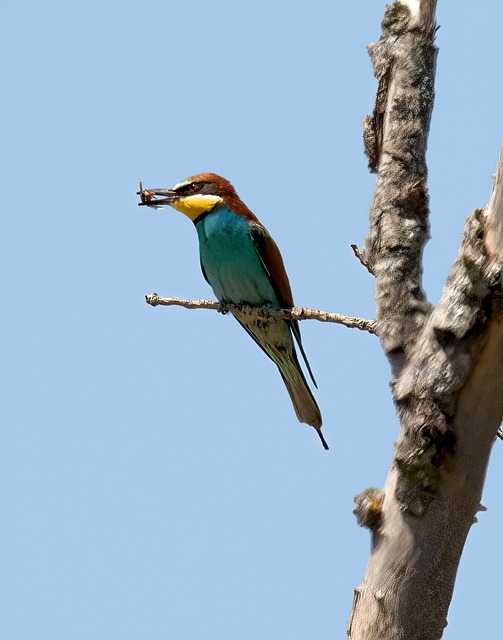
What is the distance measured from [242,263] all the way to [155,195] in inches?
25.6

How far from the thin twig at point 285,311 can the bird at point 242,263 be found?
4cm

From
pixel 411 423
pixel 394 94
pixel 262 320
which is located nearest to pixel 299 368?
pixel 262 320

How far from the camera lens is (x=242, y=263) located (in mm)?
5074

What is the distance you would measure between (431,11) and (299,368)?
93.8 inches

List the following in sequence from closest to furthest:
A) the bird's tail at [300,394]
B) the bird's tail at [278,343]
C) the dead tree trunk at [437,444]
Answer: the dead tree trunk at [437,444]
the bird's tail at [300,394]
the bird's tail at [278,343]

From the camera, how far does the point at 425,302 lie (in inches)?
110

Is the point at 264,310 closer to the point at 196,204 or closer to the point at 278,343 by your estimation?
the point at 278,343

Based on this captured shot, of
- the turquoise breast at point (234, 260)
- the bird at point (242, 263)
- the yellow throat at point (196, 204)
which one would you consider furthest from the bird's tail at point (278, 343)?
the yellow throat at point (196, 204)

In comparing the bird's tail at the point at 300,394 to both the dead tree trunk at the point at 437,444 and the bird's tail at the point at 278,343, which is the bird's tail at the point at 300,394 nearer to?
the bird's tail at the point at 278,343

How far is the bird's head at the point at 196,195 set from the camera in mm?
5219

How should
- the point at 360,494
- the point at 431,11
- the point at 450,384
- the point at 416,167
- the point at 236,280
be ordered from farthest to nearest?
the point at 236,280
the point at 431,11
the point at 416,167
the point at 360,494
the point at 450,384

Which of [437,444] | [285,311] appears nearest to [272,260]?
[285,311]

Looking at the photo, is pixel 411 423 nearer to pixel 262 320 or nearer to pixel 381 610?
pixel 381 610

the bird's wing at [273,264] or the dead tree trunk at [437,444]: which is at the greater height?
the bird's wing at [273,264]
